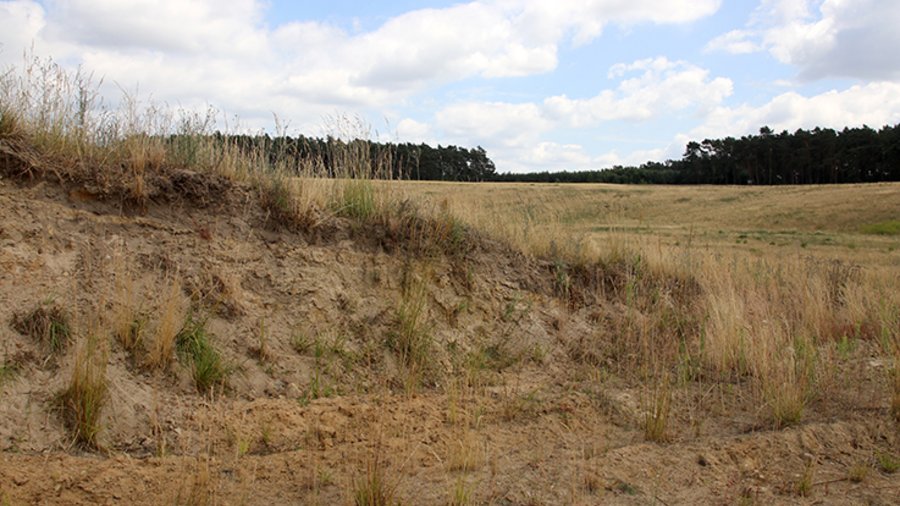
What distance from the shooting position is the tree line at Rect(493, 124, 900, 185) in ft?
229

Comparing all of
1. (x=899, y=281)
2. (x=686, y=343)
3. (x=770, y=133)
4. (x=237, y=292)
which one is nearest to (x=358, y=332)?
(x=237, y=292)

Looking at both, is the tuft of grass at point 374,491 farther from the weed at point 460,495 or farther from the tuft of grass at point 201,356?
the tuft of grass at point 201,356

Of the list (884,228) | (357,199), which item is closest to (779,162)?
(884,228)

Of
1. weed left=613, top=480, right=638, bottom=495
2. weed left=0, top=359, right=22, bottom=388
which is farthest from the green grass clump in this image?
weed left=0, top=359, right=22, bottom=388

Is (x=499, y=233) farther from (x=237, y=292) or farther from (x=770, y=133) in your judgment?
(x=770, y=133)

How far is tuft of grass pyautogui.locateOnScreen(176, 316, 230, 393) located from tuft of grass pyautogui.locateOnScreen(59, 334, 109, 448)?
0.76 metres

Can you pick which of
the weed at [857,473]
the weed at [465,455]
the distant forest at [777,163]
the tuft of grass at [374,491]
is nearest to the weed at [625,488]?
the weed at [465,455]

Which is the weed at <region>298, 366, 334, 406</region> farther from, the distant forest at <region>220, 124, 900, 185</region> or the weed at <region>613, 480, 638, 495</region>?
Result: the distant forest at <region>220, 124, 900, 185</region>

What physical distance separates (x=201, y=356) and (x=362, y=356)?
1.59 m

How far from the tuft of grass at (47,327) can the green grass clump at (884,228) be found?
3997 cm

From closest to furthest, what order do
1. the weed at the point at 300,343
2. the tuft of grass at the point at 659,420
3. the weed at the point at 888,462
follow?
the weed at the point at 888,462, the tuft of grass at the point at 659,420, the weed at the point at 300,343

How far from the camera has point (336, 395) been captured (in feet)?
20.5

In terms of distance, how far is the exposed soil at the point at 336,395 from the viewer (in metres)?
4.73

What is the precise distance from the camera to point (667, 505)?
4852 millimetres
